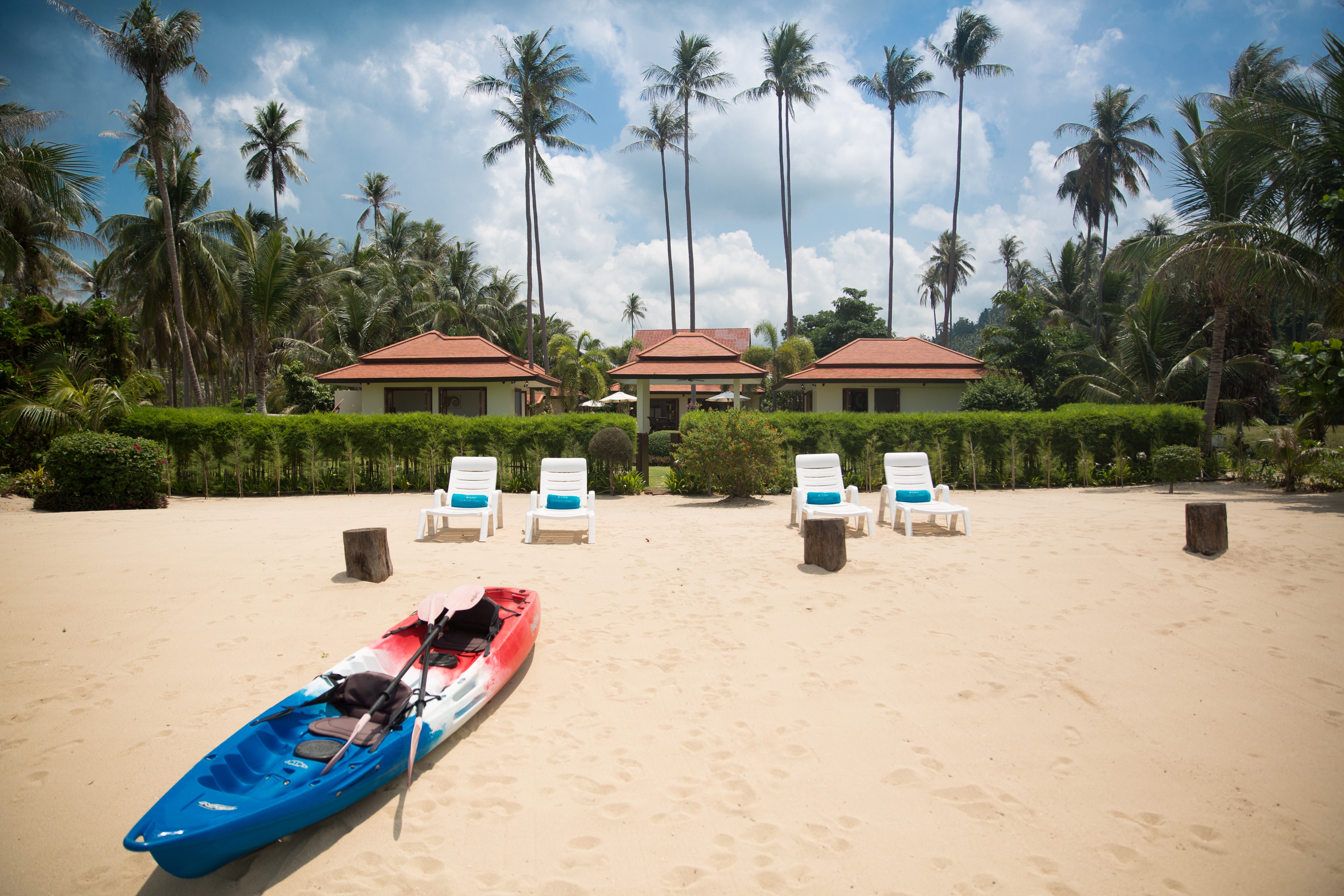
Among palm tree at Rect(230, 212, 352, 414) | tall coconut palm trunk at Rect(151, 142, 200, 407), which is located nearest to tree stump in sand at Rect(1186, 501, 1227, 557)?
tall coconut palm trunk at Rect(151, 142, 200, 407)

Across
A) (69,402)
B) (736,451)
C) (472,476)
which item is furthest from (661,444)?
(69,402)

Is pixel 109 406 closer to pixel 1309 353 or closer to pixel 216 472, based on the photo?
pixel 216 472

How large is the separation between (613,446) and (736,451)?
2977 mm

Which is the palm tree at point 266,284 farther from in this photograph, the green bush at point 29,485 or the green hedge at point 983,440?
the green hedge at point 983,440

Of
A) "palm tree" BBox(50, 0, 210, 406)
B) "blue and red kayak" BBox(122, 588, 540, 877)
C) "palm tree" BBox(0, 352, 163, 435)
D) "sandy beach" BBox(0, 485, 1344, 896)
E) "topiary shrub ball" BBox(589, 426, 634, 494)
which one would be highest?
"palm tree" BBox(50, 0, 210, 406)

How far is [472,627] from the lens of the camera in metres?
4.62

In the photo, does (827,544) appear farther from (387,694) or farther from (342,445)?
(342,445)

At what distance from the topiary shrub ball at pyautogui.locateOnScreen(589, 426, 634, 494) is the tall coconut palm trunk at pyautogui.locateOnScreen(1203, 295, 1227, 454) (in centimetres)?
1492

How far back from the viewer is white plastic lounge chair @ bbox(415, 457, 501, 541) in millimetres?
9328

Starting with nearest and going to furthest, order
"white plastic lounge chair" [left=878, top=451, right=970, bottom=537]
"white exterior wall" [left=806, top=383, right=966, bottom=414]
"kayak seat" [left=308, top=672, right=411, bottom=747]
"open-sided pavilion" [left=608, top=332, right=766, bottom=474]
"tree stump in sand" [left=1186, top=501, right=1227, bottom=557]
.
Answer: "kayak seat" [left=308, top=672, right=411, bottom=747] → "tree stump in sand" [left=1186, top=501, right=1227, bottom=557] → "white plastic lounge chair" [left=878, top=451, right=970, bottom=537] → "open-sided pavilion" [left=608, top=332, right=766, bottom=474] → "white exterior wall" [left=806, top=383, right=966, bottom=414]

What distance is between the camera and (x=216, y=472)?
46.3 ft

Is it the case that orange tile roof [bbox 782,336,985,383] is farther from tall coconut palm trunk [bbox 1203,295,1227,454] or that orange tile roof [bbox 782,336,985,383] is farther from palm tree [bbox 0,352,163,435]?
palm tree [bbox 0,352,163,435]

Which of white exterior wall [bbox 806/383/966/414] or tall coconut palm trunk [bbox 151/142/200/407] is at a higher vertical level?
tall coconut palm trunk [bbox 151/142/200/407]

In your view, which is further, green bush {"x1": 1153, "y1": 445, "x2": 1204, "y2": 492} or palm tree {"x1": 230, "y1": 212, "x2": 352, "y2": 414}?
palm tree {"x1": 230, "y1": 212, "x2": 352, "y2": 414}
